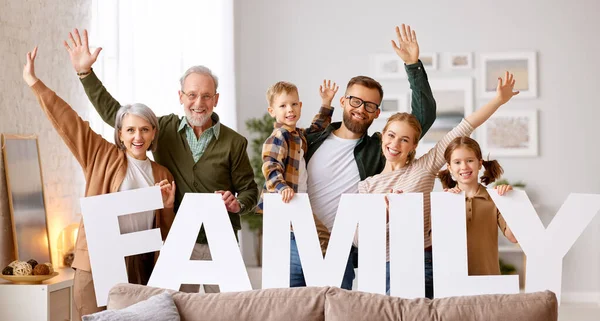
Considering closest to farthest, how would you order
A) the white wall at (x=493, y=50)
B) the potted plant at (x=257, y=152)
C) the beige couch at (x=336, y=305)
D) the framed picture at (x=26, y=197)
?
the beige couch at (x=336, y=305)
the framed picture at (x=26, y=197)
the potted plant at (x=257, y=152)
the white wall at (x=493, y=50)

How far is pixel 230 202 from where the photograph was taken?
314 cm

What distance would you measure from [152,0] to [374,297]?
3.66 metres

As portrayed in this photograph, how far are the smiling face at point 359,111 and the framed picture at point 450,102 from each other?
3.69 metres

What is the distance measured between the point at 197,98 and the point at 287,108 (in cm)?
40

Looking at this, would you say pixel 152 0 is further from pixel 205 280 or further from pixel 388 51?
pixel 205 280

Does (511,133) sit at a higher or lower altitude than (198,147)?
higher

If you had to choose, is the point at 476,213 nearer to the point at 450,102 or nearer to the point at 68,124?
the point at 68,124

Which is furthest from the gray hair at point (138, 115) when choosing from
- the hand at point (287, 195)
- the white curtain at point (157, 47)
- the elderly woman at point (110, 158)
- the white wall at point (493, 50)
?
the white wall at point (493, 50)

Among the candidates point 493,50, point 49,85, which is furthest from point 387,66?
point 49,85

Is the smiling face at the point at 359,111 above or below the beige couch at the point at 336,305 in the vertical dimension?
above

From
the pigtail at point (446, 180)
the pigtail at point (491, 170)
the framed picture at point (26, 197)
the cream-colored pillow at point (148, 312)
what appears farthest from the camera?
the framed picture at point (26, 197)

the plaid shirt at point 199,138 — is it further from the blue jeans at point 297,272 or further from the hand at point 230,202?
the blue jeans at point 297,272

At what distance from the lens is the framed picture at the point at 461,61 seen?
6.87m

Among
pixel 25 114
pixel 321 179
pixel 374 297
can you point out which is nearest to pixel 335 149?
pixel 321 179
